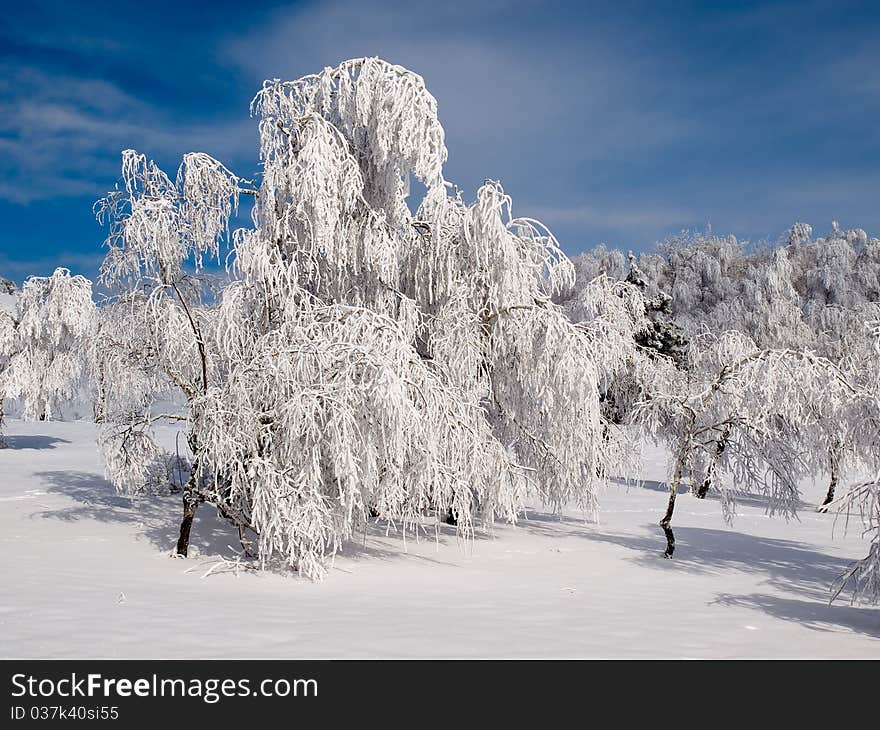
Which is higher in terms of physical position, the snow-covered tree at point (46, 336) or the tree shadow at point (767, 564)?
the snow-covered tree at point (46, 336)

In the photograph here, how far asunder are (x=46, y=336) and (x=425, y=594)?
17.1 metres

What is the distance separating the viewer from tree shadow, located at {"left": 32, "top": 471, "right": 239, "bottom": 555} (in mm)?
8391

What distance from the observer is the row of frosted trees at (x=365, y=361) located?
6723 millimetres

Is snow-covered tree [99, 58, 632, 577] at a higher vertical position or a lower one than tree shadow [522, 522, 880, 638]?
higher

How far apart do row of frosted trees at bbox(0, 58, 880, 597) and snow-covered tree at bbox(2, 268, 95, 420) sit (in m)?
12.1

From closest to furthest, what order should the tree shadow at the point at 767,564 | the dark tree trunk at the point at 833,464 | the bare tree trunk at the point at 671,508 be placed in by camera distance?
the tree shadow at the point at 767,564, the bare tree trunk at the point at 671,508, the dark tree trunk at the point at 833,464

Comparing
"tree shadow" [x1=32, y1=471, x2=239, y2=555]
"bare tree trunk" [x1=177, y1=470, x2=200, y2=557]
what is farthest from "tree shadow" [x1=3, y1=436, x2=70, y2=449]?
"bare tree trunk" [x1=177, y1=470, x2=200, y2=557]

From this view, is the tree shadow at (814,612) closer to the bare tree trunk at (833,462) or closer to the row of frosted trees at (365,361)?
the row of frosted trees at (365,361)

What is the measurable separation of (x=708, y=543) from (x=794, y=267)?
36.4 m

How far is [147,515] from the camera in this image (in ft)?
32.2

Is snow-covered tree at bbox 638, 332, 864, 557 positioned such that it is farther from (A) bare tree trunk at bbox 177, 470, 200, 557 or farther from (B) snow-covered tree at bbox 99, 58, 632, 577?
(A) bare tree trunk at bbox 177, 470, 200, 557

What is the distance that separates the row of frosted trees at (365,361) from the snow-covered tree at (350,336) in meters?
0.02

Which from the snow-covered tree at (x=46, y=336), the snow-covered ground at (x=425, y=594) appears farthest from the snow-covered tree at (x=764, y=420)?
the snow-covered tree at (x=46, y=336)
